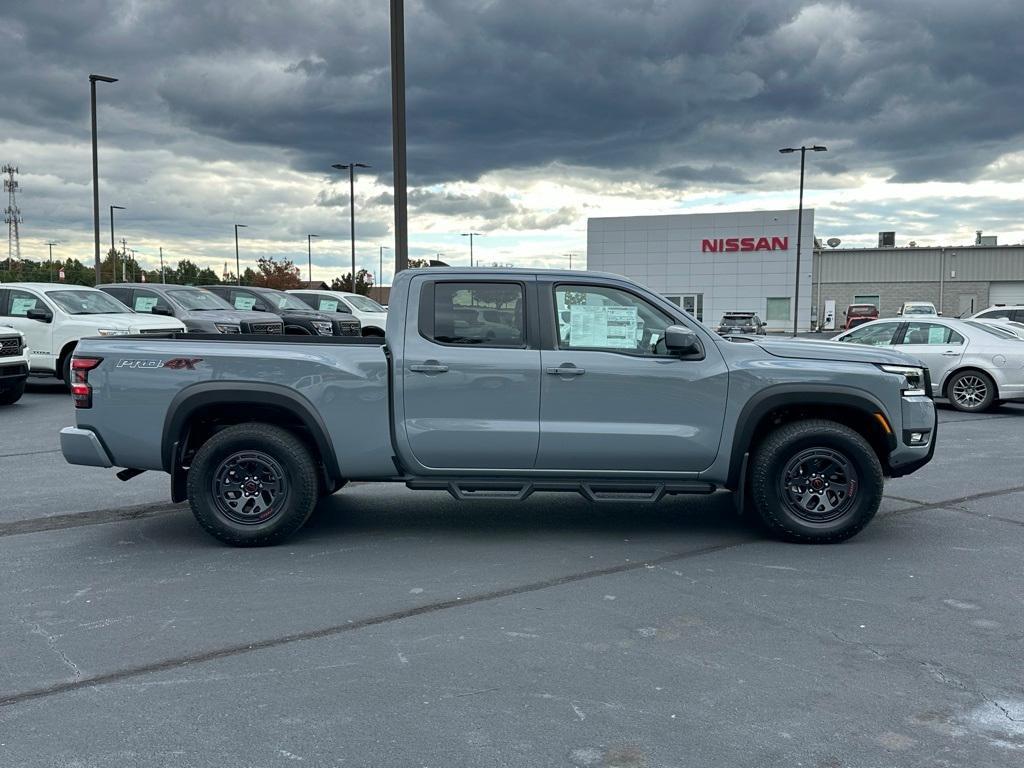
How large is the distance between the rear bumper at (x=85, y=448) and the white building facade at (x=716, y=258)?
53199 mm

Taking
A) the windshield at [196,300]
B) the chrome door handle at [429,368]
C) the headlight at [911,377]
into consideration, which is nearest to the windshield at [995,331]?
the headlight at [911,377]

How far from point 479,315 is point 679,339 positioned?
1.34m

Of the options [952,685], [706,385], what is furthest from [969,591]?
[706,385]

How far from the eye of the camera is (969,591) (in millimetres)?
5262

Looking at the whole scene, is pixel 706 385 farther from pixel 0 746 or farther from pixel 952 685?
pixel 0 746

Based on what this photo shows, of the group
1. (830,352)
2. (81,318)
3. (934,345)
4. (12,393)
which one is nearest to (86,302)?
(81,318)

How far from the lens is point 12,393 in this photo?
1410cm

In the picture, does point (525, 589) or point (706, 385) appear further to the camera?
point (706, 385)

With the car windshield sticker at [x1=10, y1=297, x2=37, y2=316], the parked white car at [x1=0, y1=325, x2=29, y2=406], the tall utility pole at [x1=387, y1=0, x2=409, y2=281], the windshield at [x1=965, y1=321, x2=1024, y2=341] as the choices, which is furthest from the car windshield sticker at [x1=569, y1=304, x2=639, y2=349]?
the car windshield sticker at [x1=10, y1=297, x2=37, y2=316]

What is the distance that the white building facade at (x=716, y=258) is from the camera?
190 ft

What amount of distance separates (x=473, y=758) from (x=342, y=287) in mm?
111614

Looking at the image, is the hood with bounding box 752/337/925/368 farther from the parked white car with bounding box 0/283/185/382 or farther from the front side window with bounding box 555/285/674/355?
the parked white car with bounding box 0/283/185/382

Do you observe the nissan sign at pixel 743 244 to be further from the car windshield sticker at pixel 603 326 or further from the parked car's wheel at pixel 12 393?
the car windshield sticker at pixel 603 326

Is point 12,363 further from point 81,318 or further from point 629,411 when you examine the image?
point 629,411
